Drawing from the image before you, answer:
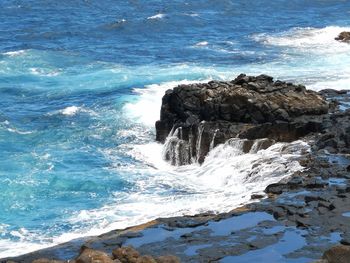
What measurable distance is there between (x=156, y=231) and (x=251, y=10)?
45333 millimetres

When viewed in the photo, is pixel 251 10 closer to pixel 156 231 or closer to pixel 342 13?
pixel 342 13

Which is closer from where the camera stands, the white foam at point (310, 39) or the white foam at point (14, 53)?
the white foam at point (14, 53)

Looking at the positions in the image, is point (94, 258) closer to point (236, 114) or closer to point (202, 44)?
point (236, 114)

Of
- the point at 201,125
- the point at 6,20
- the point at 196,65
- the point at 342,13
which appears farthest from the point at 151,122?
the point at 342,13

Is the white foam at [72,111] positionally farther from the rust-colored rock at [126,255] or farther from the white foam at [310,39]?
the rust-colored rock at [126,255]

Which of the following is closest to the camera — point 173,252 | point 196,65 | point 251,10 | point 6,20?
point 173,252

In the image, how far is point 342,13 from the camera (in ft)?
197

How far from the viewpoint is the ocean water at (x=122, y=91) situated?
73.8 ft

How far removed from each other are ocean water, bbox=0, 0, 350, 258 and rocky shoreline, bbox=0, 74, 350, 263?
82 centimetres

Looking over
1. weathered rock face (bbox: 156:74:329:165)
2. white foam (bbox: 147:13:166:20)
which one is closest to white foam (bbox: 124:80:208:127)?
weathered rock face (bbox: 156:74:329:165)

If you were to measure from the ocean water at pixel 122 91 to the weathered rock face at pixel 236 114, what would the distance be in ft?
2.43

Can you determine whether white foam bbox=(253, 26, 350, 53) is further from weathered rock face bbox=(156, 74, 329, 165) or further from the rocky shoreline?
weathered rock face bbox=(156, 74, 329, 165)

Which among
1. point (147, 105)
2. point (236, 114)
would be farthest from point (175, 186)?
point (147, 105)

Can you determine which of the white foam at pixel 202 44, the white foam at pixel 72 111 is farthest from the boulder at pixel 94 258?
the white foam at pixel 202 44
